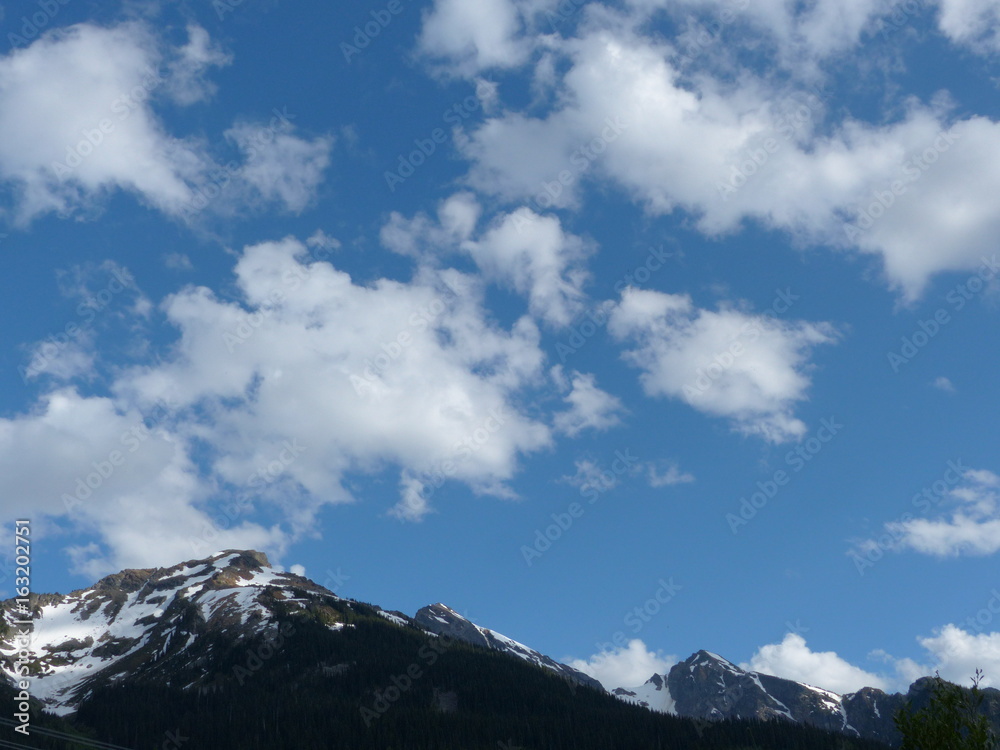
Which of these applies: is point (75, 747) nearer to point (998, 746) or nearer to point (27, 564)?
point (27, 564)

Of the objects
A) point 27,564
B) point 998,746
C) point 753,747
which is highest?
point 27,564

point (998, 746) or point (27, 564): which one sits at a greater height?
point (27, 564)

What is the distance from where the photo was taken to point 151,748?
655 feet

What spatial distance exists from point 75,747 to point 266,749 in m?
43.3

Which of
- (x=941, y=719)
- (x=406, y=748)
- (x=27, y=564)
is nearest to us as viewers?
(x=941, y=719)

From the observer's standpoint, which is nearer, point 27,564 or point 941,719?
point 941,719

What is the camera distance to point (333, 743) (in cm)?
19638

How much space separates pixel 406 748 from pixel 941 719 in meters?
172

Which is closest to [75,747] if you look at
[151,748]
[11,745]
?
[11,745]

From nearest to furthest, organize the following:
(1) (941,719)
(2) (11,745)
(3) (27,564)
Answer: (1) (941,719) < (3) (27,564) < (2) (11,745)

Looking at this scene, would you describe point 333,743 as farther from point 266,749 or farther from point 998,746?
point 998,746

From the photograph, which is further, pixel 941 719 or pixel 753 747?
pixel 753 747

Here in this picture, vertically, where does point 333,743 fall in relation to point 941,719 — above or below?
above

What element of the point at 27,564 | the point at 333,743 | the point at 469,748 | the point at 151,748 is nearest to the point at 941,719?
the point at 27,564
